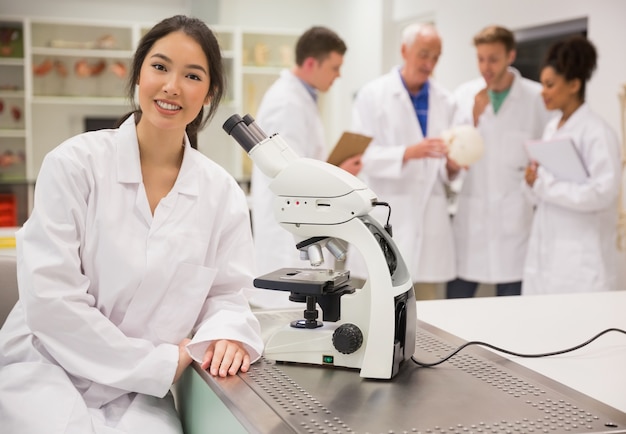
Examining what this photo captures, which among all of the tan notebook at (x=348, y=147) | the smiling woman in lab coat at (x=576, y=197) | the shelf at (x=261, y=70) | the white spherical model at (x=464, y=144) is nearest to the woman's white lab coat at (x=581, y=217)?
the smiling woman in lab coat at (x=576, y=197)

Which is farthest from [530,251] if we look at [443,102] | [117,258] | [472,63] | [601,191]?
[117,258]

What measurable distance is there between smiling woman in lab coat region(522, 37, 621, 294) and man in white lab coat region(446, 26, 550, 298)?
234mm

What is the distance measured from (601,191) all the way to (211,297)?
1908 mm

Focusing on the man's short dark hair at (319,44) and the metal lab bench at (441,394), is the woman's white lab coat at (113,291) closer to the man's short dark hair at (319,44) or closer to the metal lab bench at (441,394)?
the metal lab bench at (441,394)

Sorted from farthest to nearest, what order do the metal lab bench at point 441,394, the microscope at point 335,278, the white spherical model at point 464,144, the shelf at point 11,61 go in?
the shelf at point 11,61 < the white spherical model at point 464,144 < the microscope at point 335,278 < the metal lab bench at point 441,394

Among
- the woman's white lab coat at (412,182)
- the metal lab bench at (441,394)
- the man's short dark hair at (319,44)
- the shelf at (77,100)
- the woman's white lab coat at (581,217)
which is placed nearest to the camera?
the metal lab bench at (441,394)

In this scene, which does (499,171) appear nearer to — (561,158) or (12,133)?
(561,158)

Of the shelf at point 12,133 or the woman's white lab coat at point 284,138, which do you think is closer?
the woman's white lab coat at point 284,138

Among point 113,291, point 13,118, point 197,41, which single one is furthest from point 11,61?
point 113,291

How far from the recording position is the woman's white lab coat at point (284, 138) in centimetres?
316

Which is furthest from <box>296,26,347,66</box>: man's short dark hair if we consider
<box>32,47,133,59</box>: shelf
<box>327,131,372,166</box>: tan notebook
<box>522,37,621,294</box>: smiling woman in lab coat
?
<box>32,47,133,59</box>: shelf

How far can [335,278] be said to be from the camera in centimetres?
133

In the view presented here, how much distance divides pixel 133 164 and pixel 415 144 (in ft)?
6.34

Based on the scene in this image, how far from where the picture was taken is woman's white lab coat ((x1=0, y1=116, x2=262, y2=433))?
52.0 inches
